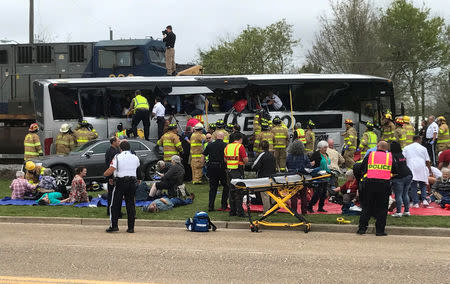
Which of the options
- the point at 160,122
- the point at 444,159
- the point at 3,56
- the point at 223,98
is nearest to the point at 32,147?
the point at 160,122

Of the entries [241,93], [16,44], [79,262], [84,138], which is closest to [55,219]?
[79,262]

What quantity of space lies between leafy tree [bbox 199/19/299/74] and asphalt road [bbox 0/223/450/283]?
40918mm

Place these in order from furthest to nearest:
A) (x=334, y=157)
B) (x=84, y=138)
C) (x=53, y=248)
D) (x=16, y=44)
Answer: (x=16, y=44)
(x=84, y=138)
(x=334, y=157)
(x=53, y=248)

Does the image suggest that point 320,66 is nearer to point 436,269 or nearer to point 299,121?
point 299,121

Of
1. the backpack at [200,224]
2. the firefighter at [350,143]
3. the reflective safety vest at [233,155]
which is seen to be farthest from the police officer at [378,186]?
the firefighter at [350,143]

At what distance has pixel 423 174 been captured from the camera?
15930mm

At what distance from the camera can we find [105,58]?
27.1 metres

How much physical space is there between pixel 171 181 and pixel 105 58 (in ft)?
37.6

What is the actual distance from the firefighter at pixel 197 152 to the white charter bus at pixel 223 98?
9.61 ft

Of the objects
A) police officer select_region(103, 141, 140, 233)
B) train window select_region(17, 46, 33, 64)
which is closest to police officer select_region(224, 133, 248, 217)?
police officer select_region(103, 141, 140, 233)

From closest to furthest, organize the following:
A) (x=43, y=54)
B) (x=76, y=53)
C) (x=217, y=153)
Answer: (x=217, y=153) → (x=76, y=53) → (x=43, y=54)

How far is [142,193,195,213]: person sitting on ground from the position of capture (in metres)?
16.1

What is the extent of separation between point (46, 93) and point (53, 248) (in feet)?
42.7

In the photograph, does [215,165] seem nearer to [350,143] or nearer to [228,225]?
[228,225]
